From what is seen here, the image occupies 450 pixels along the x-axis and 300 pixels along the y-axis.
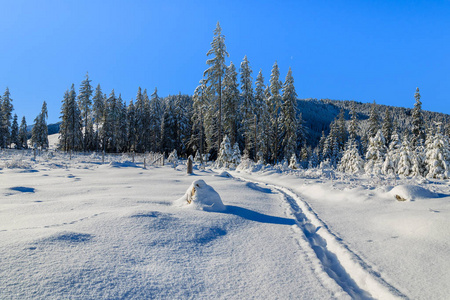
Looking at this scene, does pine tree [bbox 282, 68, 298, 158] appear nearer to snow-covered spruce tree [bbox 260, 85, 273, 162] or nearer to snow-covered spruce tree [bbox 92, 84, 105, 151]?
snow-covered spruce tree [bbox 260, 85, 273, 162]

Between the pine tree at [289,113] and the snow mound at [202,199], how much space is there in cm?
2793

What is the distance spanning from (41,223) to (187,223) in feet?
7.96

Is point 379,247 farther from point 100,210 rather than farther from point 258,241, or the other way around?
point 100,210

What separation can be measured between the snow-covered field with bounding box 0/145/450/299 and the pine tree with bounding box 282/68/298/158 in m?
26.6

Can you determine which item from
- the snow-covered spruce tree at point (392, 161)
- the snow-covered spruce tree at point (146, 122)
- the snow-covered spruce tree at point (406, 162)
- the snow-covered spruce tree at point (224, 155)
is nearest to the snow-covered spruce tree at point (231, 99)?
the snow-covered spruce tree at point (224, 155)

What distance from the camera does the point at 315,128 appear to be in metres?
180

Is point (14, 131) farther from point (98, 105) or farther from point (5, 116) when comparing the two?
Answer: point (98, 105)

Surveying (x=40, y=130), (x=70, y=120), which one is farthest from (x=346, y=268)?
(x=40, y=130)

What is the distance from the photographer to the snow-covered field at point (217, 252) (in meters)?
2.54

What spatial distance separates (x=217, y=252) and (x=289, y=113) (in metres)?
30.2

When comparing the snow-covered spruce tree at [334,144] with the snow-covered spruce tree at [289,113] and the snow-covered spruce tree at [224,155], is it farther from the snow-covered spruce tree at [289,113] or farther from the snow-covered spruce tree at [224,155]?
the snow-covered spruce tree at [224,155]

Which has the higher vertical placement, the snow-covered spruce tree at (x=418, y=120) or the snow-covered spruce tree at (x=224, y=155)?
the snow-covered spruce tree at (x=418, y=120)

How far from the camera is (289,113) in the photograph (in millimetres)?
31938

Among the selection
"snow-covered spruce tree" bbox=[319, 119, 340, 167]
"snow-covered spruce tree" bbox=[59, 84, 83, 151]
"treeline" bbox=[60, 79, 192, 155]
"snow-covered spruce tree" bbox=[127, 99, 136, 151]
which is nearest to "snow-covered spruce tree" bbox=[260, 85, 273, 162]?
"treeline" bbox=[60, 79, 192, 155]
